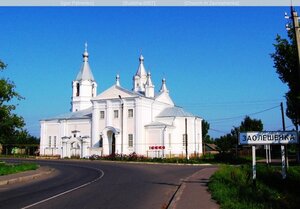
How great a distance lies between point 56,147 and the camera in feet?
192

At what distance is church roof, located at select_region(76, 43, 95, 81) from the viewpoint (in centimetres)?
6390

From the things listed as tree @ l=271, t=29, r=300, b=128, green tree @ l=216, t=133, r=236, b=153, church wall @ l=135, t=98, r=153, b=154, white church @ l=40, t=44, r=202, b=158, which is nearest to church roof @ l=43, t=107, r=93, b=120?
white church @ l=40, t=44, r=202, b=158

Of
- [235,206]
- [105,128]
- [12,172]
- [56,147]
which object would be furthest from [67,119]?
[235,206]

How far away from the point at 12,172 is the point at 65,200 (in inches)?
474

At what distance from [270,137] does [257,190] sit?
2211 millimetres

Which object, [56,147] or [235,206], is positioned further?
[56,147]

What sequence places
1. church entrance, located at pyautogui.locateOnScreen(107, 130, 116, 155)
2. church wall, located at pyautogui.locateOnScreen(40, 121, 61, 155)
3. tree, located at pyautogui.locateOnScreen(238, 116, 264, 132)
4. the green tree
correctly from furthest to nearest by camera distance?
tree, located at pyautogui.locateOnScreen(238, 116, 264, 132) → the green tree → church wall, located at pyautogui.locateOnScreen(40, 121, 61, 155) → church entrance, located at pyautogui.locateOnScreen(107, 130, 116, 155)

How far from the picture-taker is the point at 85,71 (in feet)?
212

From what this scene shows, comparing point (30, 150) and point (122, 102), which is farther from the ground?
point (122, 102)

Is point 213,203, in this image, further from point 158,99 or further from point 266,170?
point 158,99

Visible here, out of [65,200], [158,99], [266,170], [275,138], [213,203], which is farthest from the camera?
[158,99]

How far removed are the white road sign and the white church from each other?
32.1 m

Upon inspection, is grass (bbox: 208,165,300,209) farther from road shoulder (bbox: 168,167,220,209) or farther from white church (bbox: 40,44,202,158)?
white church (bbox: 40,44,202,158)

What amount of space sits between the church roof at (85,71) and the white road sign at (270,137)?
167 feet
